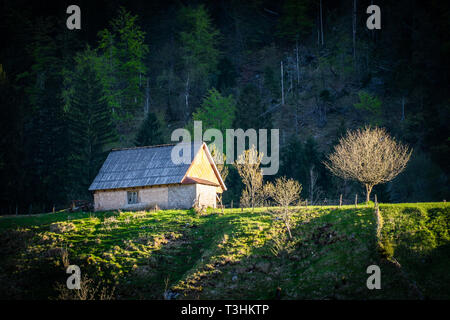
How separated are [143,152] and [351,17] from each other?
5740 centimetres

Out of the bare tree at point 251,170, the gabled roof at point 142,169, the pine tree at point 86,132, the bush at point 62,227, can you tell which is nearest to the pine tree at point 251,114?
the bare tree at point 251,170

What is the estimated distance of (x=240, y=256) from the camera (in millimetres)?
30031

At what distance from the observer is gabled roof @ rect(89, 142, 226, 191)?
142 feet

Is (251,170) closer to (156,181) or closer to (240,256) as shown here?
(156,181)

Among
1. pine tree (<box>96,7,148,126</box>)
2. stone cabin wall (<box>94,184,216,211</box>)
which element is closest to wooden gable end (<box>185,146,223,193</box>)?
stone cabin wall (<box>94,184,216,211</box>)

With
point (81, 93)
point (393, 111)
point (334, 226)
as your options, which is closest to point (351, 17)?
point (393, 111)

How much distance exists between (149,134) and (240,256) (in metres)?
37.8

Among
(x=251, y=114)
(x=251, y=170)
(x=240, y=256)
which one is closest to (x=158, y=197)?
(x=251, y=170)

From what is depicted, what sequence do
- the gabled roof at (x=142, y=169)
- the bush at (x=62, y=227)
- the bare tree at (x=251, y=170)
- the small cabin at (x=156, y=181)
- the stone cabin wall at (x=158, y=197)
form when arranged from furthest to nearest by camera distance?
the bare tree at (x=251, y=170) → the gabled roof at (x=142, y=169) → the small cabin at (x=156, y=181) → the stone cabin wall at (x=158, y=197) → the bush at (x=62, y=227)

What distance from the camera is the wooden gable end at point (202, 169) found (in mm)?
44125

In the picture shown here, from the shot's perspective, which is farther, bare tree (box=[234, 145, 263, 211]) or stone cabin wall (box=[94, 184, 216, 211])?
bare tree (box=[234, 145, 263, 211])

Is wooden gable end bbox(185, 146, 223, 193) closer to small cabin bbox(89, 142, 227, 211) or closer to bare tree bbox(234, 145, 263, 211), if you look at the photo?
small cabin bbox(89, 142, 227, 211)

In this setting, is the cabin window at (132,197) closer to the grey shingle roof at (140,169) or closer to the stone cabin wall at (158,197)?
the stone cabin wall at (158,197)
